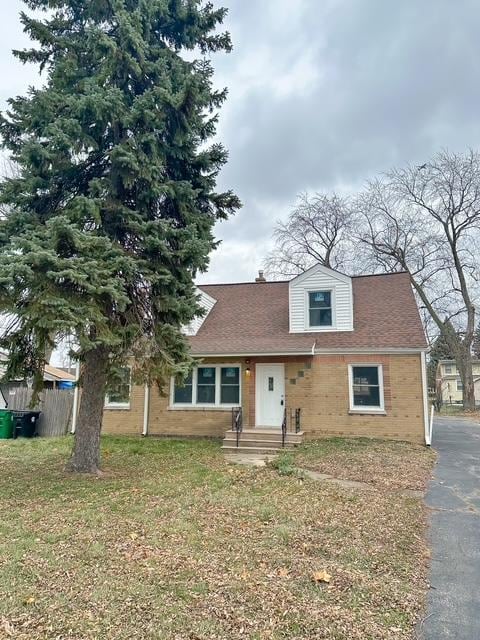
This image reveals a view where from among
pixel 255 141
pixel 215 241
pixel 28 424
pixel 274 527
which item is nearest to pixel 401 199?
pixel 255 141

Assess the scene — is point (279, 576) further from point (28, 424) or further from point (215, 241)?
point (28, 424)

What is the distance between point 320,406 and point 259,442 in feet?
8.27

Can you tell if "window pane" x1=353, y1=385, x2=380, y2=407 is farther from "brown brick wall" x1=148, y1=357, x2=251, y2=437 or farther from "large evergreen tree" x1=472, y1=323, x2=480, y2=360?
"large evergreen tree" x1=472, y1=323, x2=480, y2=360

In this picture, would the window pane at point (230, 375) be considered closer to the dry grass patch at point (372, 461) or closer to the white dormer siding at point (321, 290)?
the white dormer siding at point (321, 290)

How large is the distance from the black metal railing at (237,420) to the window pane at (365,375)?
369 centimetres

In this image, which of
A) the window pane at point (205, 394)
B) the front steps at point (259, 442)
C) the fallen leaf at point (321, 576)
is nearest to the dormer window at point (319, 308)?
the front steps at point (259, 442)

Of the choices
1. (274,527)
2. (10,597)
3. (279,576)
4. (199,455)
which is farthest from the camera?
(199,455)

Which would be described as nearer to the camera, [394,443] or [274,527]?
[274,527]

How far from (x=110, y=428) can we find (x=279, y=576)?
11816 mm

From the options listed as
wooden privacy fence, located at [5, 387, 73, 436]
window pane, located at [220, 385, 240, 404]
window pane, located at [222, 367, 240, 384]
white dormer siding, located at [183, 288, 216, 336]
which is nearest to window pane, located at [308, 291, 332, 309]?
window pane, located at [222, 367, 240, 384]

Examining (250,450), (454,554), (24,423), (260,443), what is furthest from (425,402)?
(24,423)

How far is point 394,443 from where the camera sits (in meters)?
12.1

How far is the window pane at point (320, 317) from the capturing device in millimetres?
14295

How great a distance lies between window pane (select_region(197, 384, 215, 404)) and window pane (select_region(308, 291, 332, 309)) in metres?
4.40
